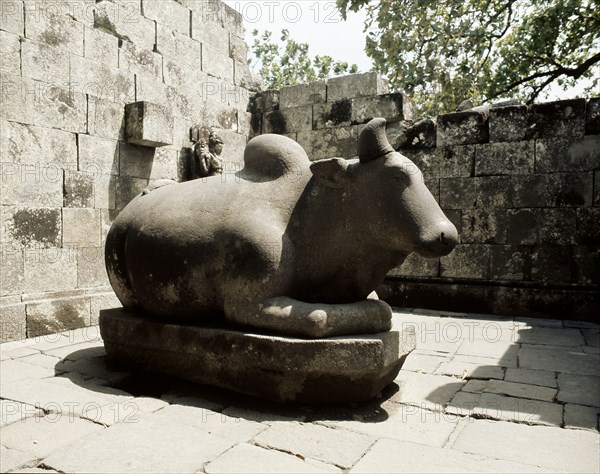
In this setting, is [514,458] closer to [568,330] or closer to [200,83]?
[568,330]

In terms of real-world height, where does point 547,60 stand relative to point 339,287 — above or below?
above

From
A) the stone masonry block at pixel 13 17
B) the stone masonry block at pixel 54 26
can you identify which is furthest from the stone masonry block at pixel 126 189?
the stone masonry block at pixel 13 17

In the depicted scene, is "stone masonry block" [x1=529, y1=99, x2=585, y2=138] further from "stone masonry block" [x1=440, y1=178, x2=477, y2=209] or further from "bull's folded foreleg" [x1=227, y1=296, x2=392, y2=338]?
"bull's folded foreleg" [x1=227, y1=296, x2=392, y2=338]

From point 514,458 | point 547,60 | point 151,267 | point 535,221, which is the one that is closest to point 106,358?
point 151,267

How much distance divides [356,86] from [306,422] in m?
5.87

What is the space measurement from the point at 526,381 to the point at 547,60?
1267cm

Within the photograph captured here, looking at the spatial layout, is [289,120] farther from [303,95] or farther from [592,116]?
[592,116]

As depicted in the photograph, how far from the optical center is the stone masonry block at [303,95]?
771 cm

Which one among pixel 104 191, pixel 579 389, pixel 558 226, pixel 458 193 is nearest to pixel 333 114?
pixel 458 193

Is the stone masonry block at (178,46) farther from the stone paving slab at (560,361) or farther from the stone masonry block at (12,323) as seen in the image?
the stone paving slab at (560,361)

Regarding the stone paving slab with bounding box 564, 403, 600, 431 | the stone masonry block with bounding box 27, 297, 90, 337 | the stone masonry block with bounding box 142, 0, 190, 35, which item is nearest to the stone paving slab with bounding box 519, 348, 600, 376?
the stone paving slab with bounding box 564, 403, 600, 431

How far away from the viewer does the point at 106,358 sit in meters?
3.66

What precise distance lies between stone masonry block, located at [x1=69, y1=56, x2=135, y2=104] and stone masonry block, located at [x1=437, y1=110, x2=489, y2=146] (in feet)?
12.9

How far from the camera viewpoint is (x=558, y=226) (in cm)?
572
